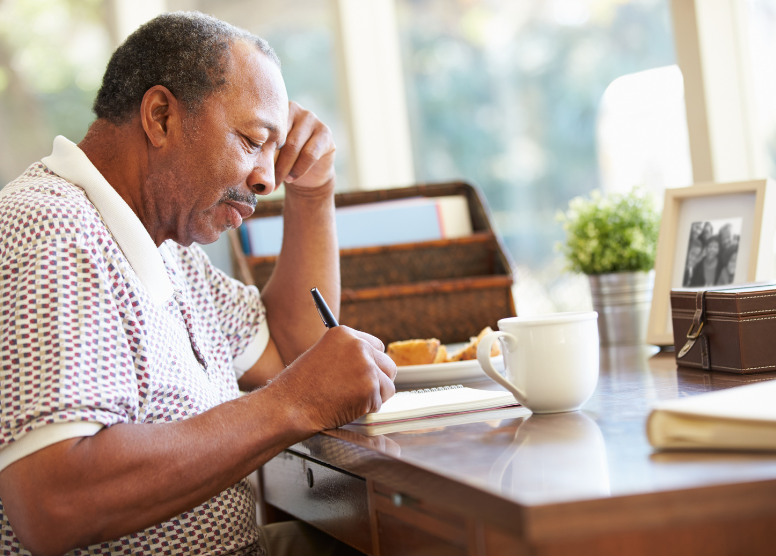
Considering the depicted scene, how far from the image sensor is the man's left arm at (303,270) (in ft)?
4.73

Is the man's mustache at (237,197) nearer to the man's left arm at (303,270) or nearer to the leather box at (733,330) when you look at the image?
the man's left arm at (303,270)

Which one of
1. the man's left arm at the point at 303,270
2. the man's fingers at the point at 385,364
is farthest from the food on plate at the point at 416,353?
the man's fingers at the point at 385,364

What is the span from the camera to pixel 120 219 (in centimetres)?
100

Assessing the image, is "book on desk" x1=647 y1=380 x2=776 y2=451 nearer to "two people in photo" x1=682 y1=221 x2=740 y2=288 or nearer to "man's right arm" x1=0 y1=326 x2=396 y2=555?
"man's right arm" x1=0 y1=326 x2=396 y2=555

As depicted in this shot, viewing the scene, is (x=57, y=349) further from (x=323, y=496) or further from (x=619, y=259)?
(x=619, y=259)

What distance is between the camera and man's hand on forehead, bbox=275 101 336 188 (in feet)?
4.43

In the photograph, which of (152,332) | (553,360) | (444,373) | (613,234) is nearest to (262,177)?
(152,332)

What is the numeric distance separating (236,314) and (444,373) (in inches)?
16.4

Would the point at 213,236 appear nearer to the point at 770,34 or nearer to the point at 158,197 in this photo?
the point at 158,197

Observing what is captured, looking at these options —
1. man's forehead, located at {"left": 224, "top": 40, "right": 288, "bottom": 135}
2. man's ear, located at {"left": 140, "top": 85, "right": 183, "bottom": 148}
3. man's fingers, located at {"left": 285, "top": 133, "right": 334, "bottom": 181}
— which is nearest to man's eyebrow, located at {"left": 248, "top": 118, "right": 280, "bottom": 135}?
man's forehead, located at {"left": 224, "top": 40, "right": 288, "bottom": 135}

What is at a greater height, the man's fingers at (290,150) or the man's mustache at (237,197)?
the man's fingers at (290,150)

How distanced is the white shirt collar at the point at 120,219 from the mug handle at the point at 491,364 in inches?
17.4

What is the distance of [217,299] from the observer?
1378mm

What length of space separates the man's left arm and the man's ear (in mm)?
341
